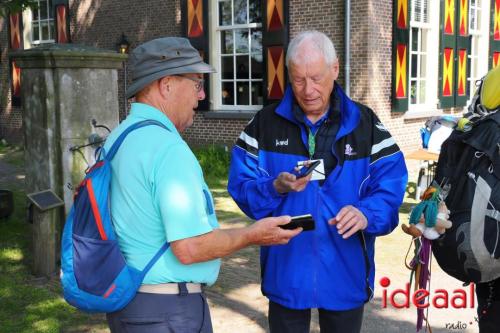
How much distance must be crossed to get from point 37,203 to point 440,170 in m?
3.70

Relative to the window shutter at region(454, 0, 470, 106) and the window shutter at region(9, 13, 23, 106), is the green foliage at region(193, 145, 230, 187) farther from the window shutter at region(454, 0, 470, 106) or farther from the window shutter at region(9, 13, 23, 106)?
the window shutter at region(9, 13, 23, 106)

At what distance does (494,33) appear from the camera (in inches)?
556

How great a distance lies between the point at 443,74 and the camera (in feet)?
40.8

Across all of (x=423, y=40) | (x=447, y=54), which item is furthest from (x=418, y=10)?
(x=447, y=54)

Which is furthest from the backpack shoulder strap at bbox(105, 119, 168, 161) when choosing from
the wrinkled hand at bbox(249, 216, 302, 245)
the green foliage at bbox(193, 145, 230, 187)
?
the green foliage at bbox(193, 145, 230, 187)

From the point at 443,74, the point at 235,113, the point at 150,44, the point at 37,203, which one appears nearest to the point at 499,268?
the point at 150,44

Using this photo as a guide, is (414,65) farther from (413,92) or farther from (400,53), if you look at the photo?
(400,53)

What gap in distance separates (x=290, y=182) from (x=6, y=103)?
17.2 m

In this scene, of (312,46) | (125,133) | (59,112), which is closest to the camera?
(125,133)

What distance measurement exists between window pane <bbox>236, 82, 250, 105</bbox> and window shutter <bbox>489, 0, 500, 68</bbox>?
6129mm

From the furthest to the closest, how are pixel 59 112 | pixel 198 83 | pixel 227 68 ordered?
pixel 227 68
pixel 59 112
pixel 198 83

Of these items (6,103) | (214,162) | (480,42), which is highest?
(480,42)

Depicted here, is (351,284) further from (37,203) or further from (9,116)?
(9,116)

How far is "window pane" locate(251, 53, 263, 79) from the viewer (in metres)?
12.2
